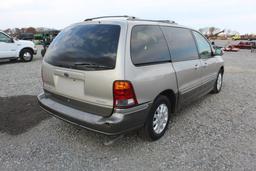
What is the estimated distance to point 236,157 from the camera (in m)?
2.81

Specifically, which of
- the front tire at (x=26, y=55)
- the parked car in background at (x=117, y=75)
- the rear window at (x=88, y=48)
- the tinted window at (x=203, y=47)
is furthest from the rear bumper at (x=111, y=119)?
the front tire at (x=26, y=55)

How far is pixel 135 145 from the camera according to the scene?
10.2ft

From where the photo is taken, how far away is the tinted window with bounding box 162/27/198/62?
3402 mm

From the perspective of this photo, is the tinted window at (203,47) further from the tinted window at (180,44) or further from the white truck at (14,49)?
the white truck at (14,49)

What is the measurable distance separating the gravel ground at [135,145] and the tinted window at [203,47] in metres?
1.16

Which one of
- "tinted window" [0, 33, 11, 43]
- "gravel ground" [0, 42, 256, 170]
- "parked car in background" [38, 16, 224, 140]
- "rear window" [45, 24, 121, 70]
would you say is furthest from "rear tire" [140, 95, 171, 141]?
"tinted window" [0, 33, 11, 43]

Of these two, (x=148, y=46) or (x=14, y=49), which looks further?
(x=14, y=49)

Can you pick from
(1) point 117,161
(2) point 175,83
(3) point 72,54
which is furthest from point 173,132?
(3) point 72,54

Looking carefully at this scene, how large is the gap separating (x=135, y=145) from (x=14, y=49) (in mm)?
9949

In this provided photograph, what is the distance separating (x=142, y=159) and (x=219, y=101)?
3.05 metres

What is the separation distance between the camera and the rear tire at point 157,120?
2.99 m

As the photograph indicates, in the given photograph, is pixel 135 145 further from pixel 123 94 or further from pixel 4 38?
pixel 4 38

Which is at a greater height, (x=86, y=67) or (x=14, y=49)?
(x=86, y=67)

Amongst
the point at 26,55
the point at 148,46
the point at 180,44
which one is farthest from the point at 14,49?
the point at 148,46
